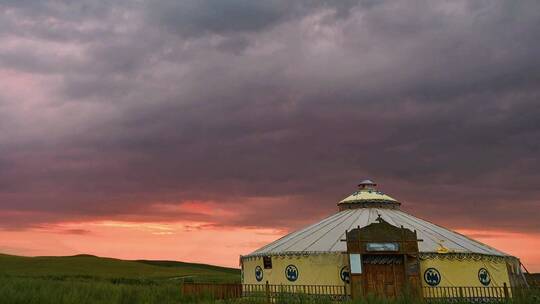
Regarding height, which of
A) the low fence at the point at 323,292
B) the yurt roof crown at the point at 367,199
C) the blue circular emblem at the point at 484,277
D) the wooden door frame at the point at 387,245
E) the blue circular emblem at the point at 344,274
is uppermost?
the yurt roof crown at the point at 367,199

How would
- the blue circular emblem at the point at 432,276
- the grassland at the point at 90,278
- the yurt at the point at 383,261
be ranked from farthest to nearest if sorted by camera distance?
the blue circular emblem at the point at 432,276 → the yurt at the point at 383,261 → the grassland at the point at 90,278

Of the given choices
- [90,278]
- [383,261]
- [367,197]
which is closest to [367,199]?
[367,197]

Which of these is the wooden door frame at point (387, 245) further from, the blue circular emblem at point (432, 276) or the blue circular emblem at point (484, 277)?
the blue circular emblem at point (484, 277)

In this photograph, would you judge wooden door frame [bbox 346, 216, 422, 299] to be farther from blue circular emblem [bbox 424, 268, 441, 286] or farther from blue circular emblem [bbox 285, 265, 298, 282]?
blue circular emblem [bbox 285, 265, 298, 282]

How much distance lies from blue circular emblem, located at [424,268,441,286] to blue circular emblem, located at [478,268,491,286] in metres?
2.03

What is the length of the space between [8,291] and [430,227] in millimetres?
19457

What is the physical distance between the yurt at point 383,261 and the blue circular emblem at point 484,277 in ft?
0.04

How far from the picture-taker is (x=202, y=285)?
70.9 ft

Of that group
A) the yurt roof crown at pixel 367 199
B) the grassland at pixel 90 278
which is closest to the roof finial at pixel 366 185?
the yurt roof crown at pixel 367 199

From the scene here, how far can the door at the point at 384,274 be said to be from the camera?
64.2 ft

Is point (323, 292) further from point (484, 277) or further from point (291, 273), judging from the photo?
point (484, 277)

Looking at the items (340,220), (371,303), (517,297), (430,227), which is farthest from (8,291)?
(430,227)

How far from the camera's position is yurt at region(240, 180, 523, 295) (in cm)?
1950

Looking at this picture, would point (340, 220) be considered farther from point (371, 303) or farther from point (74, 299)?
point (74, 299)
